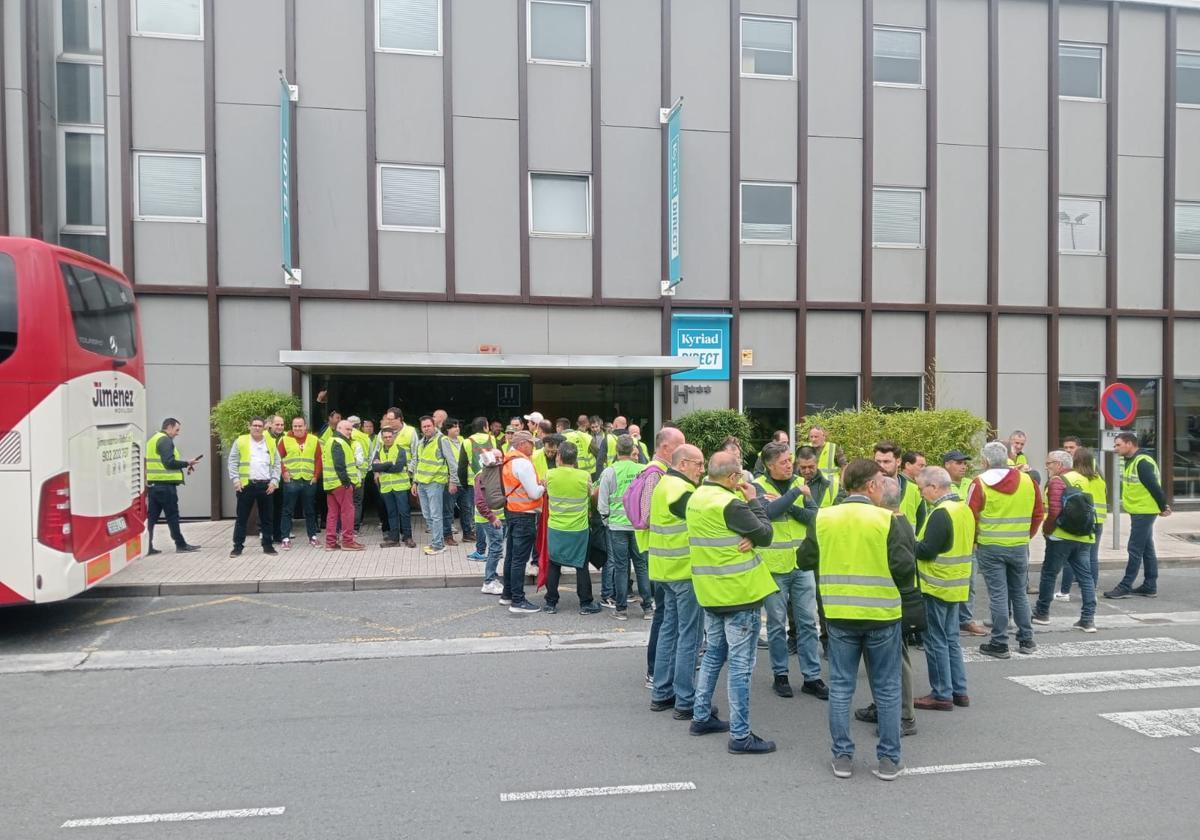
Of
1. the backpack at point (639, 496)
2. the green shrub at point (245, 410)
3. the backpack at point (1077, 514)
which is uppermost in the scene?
the green shrub at point (245, 410)

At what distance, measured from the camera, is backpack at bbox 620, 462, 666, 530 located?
7297mm

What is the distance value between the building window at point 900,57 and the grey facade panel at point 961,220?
1550mm

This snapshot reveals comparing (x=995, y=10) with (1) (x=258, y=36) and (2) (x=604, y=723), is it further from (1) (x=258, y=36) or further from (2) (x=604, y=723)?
(2) (x=604, y=723)

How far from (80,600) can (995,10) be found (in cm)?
1892

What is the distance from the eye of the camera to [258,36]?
49.6 feet

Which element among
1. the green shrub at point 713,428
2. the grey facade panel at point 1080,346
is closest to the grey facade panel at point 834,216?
the green shrub at point 713,428

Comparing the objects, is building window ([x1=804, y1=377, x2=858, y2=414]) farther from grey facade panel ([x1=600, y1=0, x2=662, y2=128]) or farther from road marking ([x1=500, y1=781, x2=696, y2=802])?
road marking ([x1=500, y1=781, x2=696, y2=802])

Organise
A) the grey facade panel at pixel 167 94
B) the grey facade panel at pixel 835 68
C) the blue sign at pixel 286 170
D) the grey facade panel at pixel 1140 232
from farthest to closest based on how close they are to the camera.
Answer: the grey facade panel at pixel 1140 232 < the grey facade panel at pixel 835 68 < the grey facade panel at pixel 167 94 < the blue sign at pixel 286 170

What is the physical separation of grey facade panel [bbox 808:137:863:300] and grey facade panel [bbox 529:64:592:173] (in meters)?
4.56

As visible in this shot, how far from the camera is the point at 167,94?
586 inches

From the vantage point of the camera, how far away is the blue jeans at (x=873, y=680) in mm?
5047

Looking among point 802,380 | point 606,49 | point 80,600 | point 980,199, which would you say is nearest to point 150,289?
point 80,600

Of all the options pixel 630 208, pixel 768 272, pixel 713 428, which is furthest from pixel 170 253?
pixel 768 272

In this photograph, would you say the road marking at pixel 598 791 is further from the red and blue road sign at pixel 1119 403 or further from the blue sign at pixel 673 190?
the blue sign at pixel 673 190
